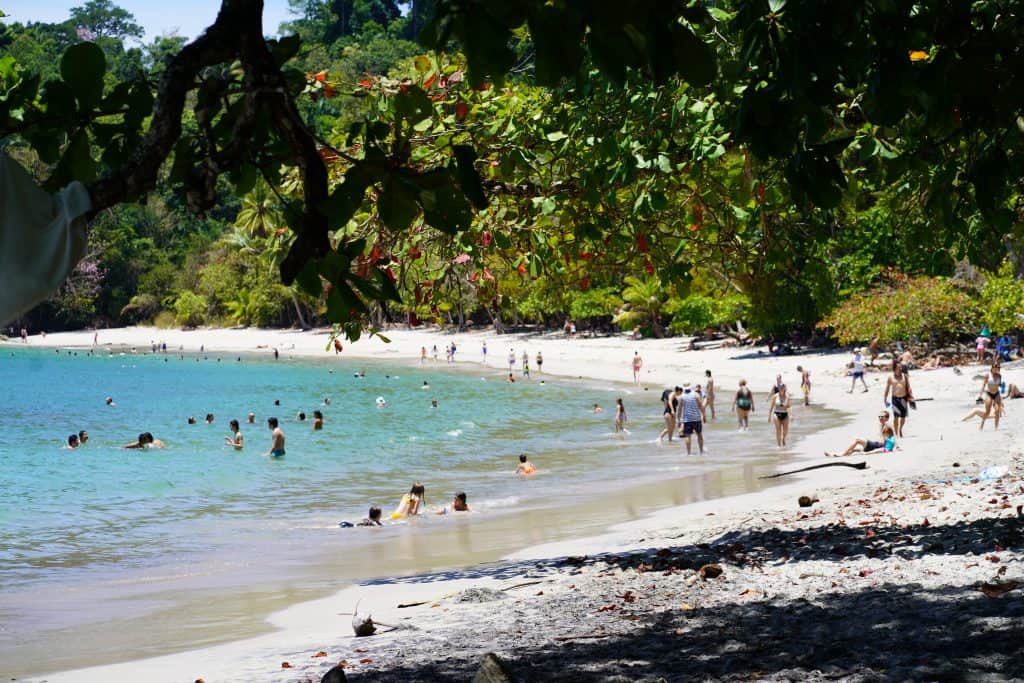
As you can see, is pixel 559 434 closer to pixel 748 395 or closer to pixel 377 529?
pixel 748 395

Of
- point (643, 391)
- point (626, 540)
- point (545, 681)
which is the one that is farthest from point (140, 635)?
point (643, 391)

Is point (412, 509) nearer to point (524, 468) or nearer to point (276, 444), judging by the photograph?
point (524, 468)

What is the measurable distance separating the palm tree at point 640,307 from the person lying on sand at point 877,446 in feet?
110

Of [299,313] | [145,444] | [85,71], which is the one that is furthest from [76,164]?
[299,313]

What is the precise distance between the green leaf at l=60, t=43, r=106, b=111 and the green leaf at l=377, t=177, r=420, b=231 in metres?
0.96

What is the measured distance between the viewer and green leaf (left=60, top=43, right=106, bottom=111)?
3.53 m

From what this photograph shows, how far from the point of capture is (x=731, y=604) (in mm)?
7891

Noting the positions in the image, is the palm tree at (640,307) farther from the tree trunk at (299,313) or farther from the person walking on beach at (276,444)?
the person walking on beach at (276,444)

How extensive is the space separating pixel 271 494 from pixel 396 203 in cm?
2181

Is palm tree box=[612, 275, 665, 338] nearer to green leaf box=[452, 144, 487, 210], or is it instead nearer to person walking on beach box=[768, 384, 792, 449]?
person walking on beach box=[768, 384, 792, 449]

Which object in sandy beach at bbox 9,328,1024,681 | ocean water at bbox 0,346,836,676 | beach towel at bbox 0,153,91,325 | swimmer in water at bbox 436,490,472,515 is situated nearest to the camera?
beach towel at bbox 0,153,91,325

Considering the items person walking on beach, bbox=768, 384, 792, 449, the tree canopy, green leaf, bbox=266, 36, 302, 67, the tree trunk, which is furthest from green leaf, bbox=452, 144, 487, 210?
the tree trunk

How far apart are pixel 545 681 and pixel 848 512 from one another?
271 inches

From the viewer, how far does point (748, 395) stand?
29969 mm
